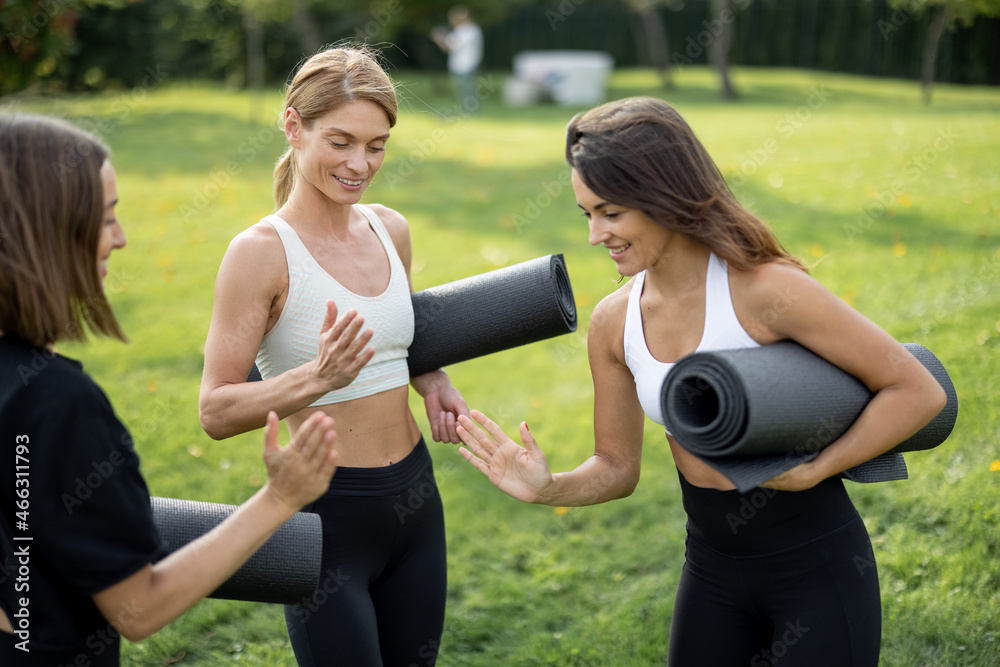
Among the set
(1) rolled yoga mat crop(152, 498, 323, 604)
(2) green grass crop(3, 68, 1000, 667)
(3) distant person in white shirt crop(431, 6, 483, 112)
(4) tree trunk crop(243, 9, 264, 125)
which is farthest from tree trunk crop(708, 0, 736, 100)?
(1) rolled yoga mat crop(152, 498, 323, 604)

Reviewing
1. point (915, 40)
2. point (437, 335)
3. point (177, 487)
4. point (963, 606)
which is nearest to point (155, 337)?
point (177, 487)

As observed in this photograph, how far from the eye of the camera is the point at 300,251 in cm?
239

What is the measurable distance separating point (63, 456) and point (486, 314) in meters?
1.56

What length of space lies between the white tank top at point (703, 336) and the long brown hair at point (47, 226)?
4.35ft

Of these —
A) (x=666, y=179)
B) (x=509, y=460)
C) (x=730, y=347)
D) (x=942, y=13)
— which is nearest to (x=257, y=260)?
(x=509, y=460)

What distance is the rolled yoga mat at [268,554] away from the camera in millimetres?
2119

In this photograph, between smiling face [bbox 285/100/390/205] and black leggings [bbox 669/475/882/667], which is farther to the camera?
smiling face [bbox 285/100/390/205]

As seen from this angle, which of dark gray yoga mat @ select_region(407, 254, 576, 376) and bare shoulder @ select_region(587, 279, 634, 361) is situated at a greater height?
bare shoulder @ select_region(587, 279, 634, 361)

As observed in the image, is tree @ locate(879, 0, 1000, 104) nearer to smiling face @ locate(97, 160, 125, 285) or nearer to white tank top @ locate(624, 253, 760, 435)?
white tank top @ locate(624, 253, 760, 435)

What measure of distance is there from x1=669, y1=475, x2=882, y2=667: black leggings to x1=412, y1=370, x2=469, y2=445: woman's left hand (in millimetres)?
811

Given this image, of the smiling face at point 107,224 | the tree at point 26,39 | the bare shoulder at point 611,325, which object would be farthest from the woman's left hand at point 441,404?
the tree at point 26,39

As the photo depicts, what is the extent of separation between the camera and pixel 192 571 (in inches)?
64.7

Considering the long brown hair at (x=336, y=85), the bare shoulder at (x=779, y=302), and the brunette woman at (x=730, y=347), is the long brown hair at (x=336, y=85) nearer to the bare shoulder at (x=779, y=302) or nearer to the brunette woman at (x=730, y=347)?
the brunette woman at (x=730, y=347)

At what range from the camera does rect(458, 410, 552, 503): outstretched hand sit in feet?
7.79
